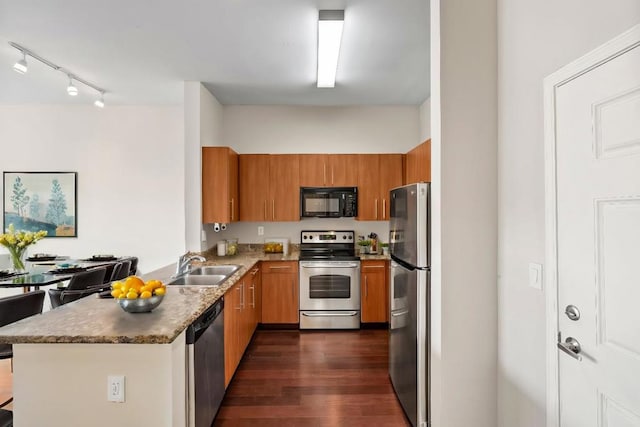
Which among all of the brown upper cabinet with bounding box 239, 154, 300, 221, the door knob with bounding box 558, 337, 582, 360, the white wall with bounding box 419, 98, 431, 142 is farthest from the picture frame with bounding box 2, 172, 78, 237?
the door knob with bounding box 558, 337, 582, 360

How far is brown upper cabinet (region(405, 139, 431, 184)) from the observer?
3111mm

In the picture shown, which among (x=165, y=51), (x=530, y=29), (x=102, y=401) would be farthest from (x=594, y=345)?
(x=165, y=51)

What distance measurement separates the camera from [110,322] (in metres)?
1.62

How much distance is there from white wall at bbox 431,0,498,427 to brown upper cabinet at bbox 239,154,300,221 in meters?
2.69

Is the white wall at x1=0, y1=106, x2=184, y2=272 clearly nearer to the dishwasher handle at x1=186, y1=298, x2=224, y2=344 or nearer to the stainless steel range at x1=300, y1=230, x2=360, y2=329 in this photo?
the stainless steel range at x1=300, y1=230, x2=360, y2=329

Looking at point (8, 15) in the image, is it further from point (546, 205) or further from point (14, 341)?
point (546, 205)

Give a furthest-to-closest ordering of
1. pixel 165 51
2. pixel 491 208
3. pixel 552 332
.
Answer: pixel 165 51, pixel 491 208, pixel 552 332

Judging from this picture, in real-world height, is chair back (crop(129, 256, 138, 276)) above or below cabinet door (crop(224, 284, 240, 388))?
above

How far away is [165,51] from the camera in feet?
9.73

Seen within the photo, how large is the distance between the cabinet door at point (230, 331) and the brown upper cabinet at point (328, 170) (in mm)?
1901

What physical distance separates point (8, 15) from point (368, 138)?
3.78 metres

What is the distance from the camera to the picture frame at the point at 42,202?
4.31m

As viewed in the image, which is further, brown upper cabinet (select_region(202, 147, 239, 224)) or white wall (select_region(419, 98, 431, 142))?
white wall (select_region(419, 98, 431, 142))

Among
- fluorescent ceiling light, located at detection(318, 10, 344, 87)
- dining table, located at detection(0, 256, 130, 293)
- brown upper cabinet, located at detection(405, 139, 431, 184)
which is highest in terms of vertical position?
fluorescent ceiling light, located at detection(318, 10, 344, 87)
